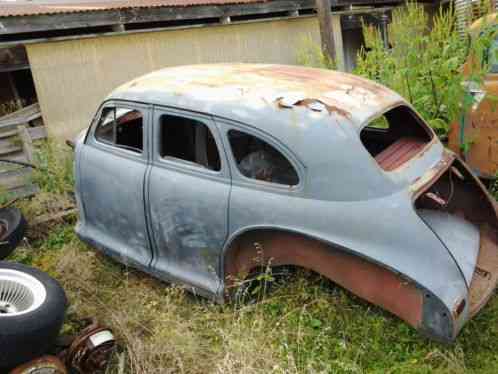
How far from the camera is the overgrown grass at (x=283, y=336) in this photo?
269cm

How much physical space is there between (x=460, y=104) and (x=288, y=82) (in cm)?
203

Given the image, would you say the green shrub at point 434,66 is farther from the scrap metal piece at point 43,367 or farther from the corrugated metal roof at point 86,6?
the corrugated metal roof at point 86,6

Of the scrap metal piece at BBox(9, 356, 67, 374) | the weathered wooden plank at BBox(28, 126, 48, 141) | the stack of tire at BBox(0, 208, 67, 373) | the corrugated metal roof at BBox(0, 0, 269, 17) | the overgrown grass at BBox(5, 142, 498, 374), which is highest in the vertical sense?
the corrugated metal roof at BBox(0, 0, 269, 17)

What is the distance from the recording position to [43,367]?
2.62m

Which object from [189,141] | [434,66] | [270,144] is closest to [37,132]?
[189,141]

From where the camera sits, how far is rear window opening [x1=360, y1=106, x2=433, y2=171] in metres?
3.09

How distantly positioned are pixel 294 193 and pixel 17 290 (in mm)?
2042

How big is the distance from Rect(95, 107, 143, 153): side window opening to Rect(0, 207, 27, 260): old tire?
4.66 ft

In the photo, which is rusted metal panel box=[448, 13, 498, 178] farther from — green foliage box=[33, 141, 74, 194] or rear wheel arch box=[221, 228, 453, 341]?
green foliage box=[33, 141, 74, 194]

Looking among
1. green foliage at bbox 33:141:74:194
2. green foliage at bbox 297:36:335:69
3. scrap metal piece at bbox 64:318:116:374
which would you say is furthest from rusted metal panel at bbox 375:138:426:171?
green foliage at bbox 33:141:74:194

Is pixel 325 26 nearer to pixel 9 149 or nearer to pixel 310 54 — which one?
pixel 310 54

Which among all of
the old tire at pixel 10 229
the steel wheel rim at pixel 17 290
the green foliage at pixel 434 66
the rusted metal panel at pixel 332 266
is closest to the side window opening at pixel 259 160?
the rusted metal panel at pixel 332 266

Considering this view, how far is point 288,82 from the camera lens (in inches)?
125

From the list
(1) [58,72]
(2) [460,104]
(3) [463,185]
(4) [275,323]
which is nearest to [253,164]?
(4) [275,323]
